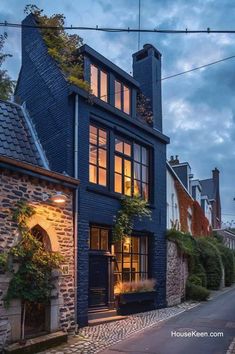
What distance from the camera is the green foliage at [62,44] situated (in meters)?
13.4

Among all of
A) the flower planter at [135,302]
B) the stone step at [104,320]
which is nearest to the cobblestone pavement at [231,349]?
the stone step at [104,320]

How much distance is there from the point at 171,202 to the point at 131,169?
8.31 metres

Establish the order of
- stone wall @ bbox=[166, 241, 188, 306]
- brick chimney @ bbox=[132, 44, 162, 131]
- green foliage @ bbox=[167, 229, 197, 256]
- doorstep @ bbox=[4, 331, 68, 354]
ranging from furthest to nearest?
1. green foliage @ bbox=[167, 229, 197, 256]
2. brick chimney @ bbox=[132, 44, 162, 131]
3. stone wall @ bbox=[166, 241, 188, 306]
4. doorstep @ bbox=[4, 331, 68, 354]

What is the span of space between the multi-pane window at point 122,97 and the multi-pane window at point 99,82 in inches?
25.1

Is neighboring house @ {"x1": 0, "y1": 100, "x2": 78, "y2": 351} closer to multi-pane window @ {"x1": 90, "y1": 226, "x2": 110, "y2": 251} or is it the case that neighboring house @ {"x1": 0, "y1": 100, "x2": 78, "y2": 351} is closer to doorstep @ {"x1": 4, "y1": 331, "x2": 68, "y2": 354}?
doorstep @ {"x1": 4, "y1": 331, "x2": 68, "y2": 354}

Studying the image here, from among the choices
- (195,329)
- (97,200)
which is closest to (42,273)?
(97,200)

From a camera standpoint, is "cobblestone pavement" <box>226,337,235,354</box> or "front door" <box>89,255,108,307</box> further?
"front door" <box>89,255,108,307</box>

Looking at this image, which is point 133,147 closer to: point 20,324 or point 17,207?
point 17,207

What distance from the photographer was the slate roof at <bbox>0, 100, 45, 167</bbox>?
1136 cm

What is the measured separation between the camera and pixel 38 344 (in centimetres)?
934

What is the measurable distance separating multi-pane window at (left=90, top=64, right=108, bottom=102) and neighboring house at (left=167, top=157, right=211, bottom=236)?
26.4ft

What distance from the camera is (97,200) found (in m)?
13.2

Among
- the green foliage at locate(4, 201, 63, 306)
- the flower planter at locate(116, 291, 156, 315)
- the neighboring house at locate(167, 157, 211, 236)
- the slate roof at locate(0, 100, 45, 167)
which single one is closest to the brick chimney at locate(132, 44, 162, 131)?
the neighboring house at locate(167, 157, 211, 236)

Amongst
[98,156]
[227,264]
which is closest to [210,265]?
[227,264]
